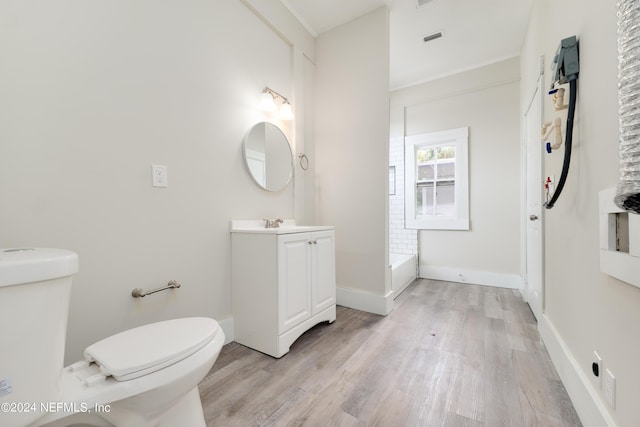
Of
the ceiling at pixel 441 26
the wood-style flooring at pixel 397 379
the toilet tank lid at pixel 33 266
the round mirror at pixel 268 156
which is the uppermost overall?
the ceiling at pixel 441 26

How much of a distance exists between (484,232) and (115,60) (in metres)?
3.78

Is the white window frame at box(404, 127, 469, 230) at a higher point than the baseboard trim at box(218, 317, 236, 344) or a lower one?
higher

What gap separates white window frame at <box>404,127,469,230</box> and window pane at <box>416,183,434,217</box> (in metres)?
0.06

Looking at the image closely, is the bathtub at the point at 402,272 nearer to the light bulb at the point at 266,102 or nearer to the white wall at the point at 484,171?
the white wall at the point at 484,171

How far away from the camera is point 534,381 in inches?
54.1

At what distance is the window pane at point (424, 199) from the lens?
3595 mm

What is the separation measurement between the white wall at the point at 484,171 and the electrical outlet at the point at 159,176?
10.6ft

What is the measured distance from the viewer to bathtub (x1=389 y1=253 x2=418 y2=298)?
2.76 metres

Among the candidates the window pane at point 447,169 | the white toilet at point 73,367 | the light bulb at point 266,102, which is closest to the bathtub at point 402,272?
the window pane at point 447,169

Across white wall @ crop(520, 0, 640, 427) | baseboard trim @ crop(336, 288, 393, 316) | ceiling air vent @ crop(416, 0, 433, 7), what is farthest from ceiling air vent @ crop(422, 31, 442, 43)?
baseboard trim @ crop(336, 288, 393, 316)

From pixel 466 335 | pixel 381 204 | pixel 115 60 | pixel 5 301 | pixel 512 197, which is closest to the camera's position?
pixel 5 301

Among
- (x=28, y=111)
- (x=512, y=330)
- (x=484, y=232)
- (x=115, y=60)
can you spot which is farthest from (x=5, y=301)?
(x=484, y=232)

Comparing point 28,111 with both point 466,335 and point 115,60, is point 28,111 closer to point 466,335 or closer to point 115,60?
point 115,60

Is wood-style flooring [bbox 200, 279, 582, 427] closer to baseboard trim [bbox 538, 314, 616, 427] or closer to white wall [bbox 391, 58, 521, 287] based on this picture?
baseboard trim [bbox 538, 314, 616, 427]
